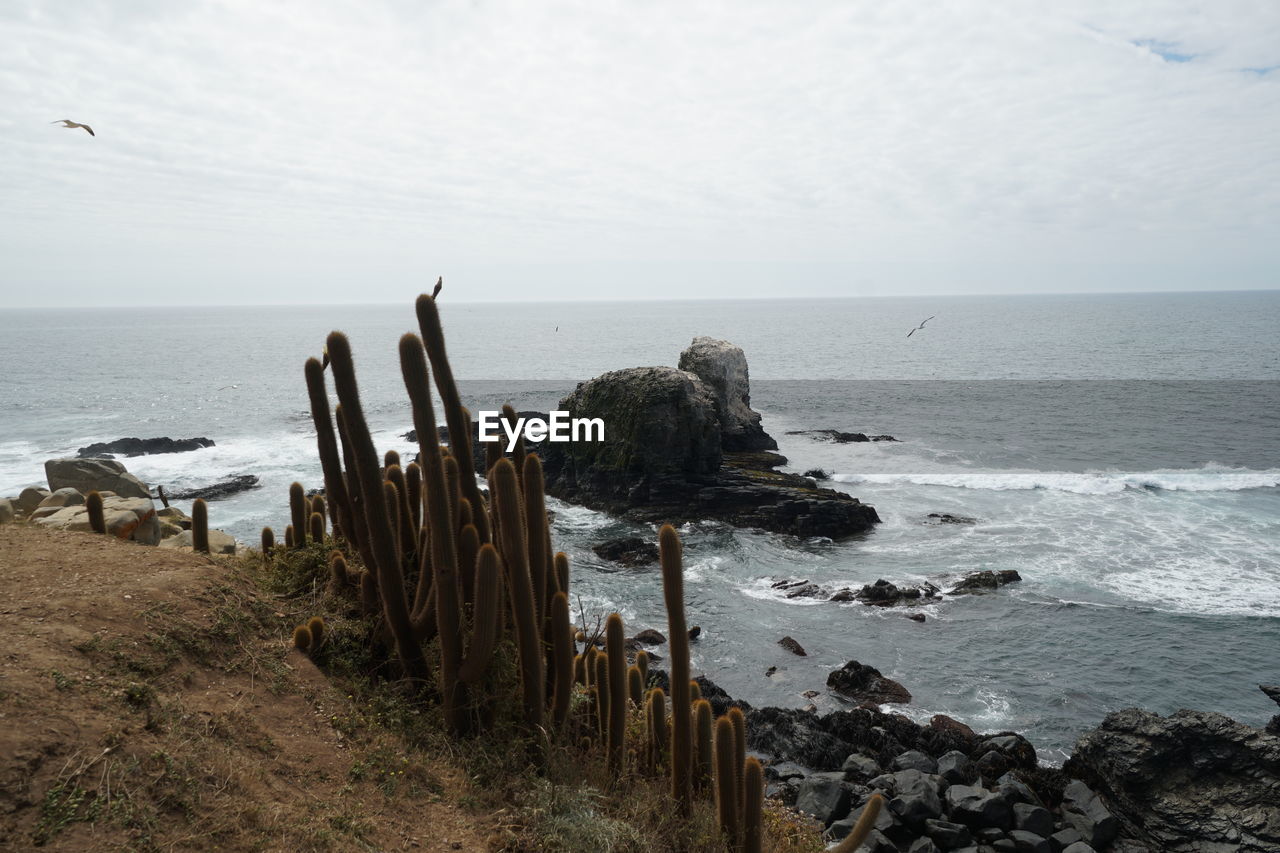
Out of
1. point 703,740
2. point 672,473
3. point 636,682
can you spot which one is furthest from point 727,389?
point 703,740

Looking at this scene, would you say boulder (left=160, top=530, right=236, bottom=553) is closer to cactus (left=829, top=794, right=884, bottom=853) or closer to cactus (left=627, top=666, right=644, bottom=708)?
cactus (left=627, top=666, right=644, bottom=708)

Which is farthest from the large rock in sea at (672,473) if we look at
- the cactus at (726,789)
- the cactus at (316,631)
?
the cactus at (316,631)

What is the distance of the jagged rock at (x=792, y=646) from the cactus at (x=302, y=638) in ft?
46.5

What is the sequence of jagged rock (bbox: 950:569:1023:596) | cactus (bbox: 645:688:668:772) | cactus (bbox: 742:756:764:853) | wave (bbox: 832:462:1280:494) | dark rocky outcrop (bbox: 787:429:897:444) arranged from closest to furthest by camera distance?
cactus (bbox: 742:756:764:853)
cactus (bbox: 645:688:668:772)
jagged rock (bbox: 950:569:1023:596)
wave (bbox: 832:462:1280:494)
dark rocky outcrop (bbox: 787:429:897:444)

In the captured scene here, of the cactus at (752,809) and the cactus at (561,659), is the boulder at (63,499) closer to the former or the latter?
the cactus at (561,659)

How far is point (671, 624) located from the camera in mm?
6781

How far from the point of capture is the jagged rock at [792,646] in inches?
766

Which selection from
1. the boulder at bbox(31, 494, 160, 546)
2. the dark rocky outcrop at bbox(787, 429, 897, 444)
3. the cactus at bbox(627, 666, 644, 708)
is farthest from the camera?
the dark rocky outcrop at bbox(787, 429, 897, 444)

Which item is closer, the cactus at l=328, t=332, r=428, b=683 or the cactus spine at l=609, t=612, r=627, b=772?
the cactus at l=328, t=332, r=428, b=683

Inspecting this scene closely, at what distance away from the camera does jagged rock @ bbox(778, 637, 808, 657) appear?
1945 centimetres

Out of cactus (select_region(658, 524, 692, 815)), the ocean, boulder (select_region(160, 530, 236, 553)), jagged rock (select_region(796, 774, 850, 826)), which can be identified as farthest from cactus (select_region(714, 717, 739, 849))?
the ocean

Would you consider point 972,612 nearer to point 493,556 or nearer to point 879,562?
point 879,562

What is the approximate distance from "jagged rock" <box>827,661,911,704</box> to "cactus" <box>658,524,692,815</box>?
441 inches

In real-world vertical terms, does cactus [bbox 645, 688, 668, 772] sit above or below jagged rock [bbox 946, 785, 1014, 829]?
above
